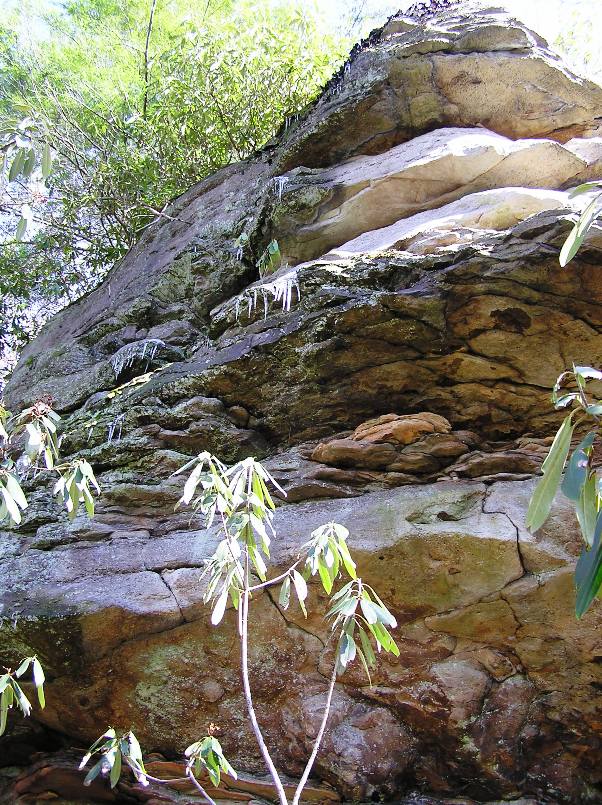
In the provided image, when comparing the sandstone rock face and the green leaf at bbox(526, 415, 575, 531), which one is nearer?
the green leaf at bbox(526, 415, 575, 531)

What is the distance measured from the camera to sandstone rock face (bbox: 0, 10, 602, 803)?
402cm

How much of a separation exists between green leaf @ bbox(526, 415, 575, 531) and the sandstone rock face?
173 centimetres

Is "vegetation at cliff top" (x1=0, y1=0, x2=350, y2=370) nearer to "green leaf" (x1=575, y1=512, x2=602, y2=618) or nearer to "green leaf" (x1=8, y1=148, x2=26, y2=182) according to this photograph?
"green leaf" (x1=8, y1=148, x2=26, y2=182)

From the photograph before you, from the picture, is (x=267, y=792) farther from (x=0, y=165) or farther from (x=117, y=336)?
(x=117, y=336)

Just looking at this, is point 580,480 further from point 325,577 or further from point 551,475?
point 325,577

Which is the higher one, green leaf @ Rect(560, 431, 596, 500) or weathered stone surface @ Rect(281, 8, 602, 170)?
weathered stone surface @ Rect(281, 8, 602, 170)

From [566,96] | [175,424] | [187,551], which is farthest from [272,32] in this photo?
[187,551]

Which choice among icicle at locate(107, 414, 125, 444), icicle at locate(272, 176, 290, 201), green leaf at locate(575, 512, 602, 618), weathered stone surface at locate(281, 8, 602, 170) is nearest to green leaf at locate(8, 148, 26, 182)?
icicle at locate(107, 414, 125, 444)

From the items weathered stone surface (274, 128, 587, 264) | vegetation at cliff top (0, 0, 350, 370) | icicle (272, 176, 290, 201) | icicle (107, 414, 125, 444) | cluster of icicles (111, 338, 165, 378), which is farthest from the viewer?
vegetation at cliff top (0, 0, 350, 370)

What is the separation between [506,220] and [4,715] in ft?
15.8

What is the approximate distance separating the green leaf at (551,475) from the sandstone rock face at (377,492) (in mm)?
1727

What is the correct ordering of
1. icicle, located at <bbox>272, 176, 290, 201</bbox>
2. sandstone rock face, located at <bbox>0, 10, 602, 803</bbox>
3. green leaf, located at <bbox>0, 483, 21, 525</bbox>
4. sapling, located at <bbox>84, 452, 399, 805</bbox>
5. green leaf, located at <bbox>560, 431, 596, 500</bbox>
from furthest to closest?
icicle, located at <bbox>272, 176, 290, 201</bbox> → sandstone rock face, located at <bbox>0, 10, 602, 803</bbox> → green leaf, located at <bbox>0, 483, 21, 525</bbox> → sapling, located at <bbox>84, 452, 399, 805</bbox> → green leaf, located at <bbox>560, 431, 596, 500</bbox>

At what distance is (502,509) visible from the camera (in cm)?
425

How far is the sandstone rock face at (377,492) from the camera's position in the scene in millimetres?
4023
